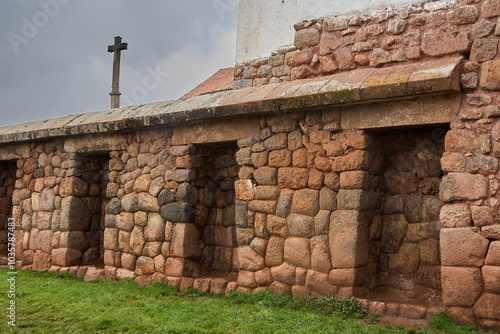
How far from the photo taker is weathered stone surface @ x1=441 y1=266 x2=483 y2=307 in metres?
4.25

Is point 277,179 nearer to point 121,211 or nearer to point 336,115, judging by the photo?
point 336,115

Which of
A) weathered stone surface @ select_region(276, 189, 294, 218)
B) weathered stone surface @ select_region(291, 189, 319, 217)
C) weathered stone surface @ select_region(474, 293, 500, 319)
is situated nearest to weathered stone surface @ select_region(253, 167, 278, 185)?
weathered stone surface @ select_region(276, 189, 294, 218)

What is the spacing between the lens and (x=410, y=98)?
185 inches

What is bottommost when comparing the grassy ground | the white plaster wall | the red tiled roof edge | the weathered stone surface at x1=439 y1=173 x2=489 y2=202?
the grassy ground

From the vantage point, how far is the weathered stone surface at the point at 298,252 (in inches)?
208

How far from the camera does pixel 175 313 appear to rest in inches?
202

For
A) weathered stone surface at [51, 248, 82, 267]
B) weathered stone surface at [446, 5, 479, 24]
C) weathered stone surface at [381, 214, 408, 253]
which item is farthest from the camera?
weathered stone surface at [51, 248, 82, 267]

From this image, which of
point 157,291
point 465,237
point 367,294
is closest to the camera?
point 465,237

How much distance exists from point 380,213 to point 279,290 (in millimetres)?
1342

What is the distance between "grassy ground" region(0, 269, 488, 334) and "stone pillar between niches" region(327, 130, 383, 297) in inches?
9.6

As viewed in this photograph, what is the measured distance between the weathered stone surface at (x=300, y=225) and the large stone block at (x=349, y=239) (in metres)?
0.27

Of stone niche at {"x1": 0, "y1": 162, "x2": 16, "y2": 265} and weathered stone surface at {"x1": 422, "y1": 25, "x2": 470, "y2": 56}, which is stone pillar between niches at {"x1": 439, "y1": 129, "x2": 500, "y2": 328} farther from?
stone niche at {"x1": 0, "y1": 162, "x2": 16, "y2": 265}

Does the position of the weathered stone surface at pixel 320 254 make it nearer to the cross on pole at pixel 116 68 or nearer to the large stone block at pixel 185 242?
the large stone block at pixel 185 242

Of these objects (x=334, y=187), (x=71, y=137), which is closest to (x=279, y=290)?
(x=334, y=187)
